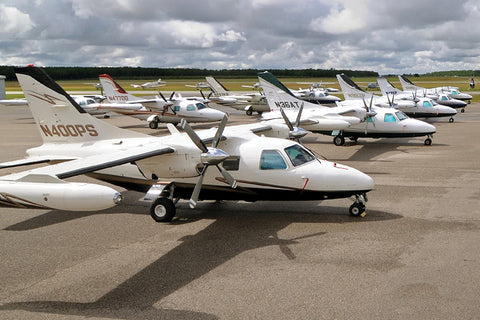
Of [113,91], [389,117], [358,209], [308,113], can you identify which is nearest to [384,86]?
[389,117]

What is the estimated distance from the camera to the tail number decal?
15664 millimetres

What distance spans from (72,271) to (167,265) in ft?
6.80

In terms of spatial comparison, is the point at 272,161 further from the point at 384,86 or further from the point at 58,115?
the point at 384,86

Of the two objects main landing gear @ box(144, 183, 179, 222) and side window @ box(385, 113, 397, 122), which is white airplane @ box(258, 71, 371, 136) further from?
main landing gear @ box(144, 183, 179, 222)

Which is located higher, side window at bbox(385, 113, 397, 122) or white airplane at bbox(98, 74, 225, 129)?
white airplane at bbox(98, 74, 225, 129)

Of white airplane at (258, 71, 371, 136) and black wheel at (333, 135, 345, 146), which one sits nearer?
white airplane at (258, 71, 371, 136)

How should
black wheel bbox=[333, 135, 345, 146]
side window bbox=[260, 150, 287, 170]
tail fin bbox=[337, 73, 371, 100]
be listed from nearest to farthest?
side window bbox=[260, 150, 287, 170] → black wheel bbox=[333, 135, 345, 146] → tail fin bbox=[337, 73, 371, 100]

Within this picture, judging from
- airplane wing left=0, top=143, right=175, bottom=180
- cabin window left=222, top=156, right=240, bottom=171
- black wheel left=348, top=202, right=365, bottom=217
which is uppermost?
airplane wing left=0, top=143, right=175, bottom=180

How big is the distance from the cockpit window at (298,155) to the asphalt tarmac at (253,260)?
1.72m

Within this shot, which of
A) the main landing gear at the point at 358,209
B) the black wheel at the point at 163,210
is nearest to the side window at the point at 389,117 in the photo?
the main landing gear at the point at 358,209

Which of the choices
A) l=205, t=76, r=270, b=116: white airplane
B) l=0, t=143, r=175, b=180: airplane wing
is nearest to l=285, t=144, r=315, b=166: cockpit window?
l=0, t=143, r=175, b=180: airplane wing

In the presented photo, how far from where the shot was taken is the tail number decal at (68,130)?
15.7 meters

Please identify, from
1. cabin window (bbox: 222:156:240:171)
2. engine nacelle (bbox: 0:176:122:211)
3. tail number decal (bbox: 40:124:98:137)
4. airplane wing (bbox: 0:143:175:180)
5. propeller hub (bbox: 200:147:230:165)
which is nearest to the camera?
engine nacelle (bbox: 0:176:122:211)

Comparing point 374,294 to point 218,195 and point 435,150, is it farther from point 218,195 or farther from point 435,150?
point 435,150
